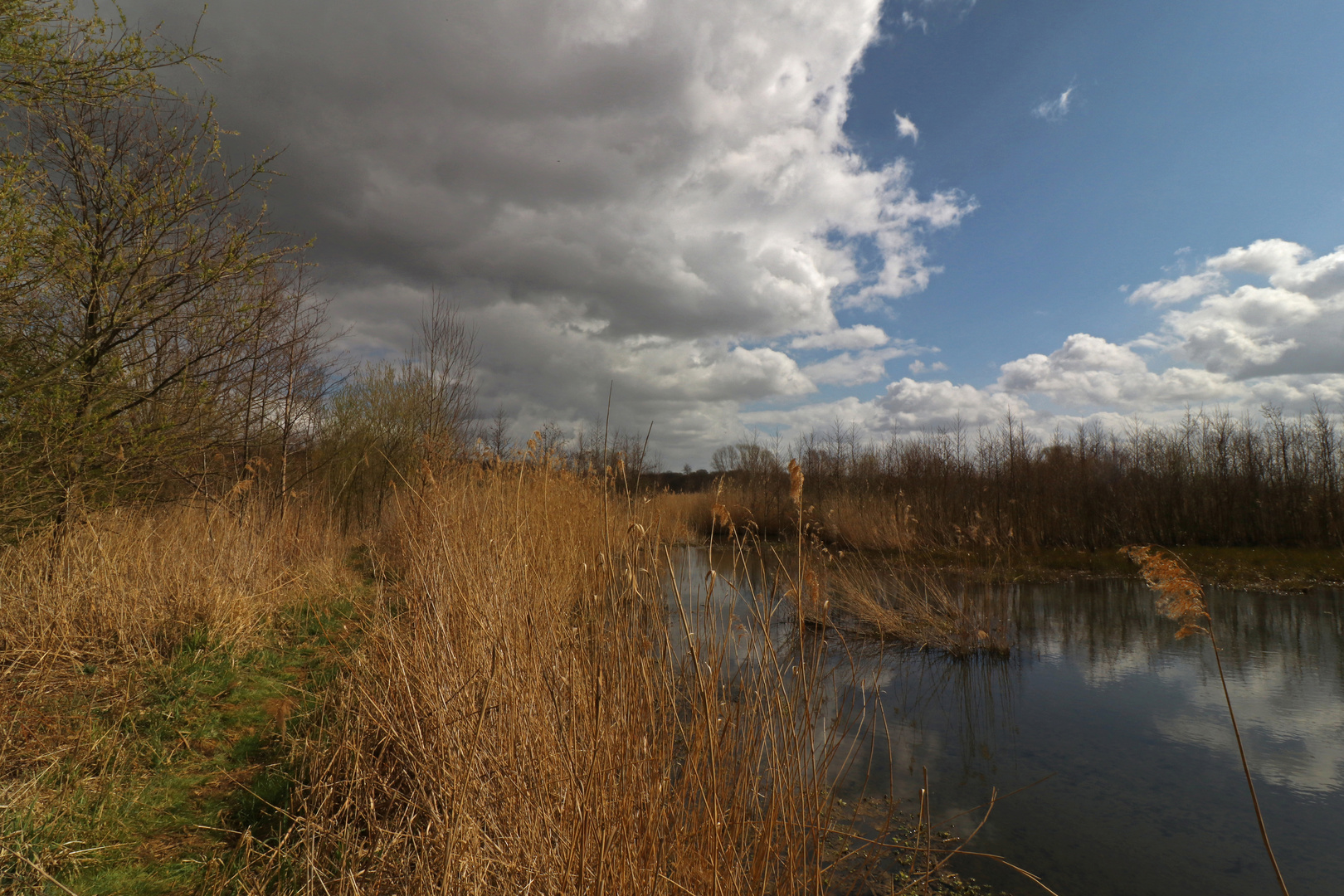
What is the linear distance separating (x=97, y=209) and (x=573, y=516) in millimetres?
5189

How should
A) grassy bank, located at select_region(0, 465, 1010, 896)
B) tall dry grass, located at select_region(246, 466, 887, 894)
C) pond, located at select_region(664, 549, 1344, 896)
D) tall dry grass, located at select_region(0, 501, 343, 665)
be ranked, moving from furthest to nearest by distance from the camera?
tall dry grass, located at select_region(0, 501, 343, 665), pond, located at select_region(664, 549, 1344, 896), grassy bank, located at select_region(0, 465, 1010, 896), tall dry grass, located at select_region(246, 466, 887, 894)

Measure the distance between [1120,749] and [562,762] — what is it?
552 cm

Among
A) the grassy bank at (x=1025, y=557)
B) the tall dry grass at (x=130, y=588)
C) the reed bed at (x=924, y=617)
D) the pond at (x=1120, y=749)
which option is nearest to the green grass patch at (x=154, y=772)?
the tall dry grass at (x=130, y=588)

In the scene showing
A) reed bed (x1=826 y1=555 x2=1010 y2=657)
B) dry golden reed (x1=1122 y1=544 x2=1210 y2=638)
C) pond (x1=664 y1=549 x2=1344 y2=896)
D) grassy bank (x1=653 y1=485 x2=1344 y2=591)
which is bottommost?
pond (x1=664 y1=549 x2=1344 y2=896)

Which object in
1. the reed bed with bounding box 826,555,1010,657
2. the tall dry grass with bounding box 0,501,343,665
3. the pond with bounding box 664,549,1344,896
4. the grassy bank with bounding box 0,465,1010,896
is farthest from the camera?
the reed bed with bounding box 826,555,1010,657

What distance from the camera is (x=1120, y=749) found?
5215mm

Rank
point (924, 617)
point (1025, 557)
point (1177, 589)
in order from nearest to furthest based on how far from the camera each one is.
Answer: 1. point (1177, 589)
2. point (924, 617)
3. point (1025, 557)

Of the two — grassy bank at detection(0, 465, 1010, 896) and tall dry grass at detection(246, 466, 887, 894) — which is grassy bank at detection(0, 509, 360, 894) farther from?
tall dry grass at detection(246, 466, 887, 894)

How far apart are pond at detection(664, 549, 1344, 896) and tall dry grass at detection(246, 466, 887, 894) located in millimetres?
312

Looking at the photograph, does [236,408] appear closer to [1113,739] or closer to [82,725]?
[82,725]

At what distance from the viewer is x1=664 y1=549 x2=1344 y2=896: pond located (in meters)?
3.71

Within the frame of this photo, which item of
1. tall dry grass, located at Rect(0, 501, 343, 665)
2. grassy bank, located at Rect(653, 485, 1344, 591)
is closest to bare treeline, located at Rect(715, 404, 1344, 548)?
grassy bank, located at Rect(653, 485, 1344, 591)

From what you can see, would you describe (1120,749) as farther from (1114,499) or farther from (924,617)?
(1114,499)

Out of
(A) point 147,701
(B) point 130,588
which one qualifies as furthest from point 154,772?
(B) point 130,588
